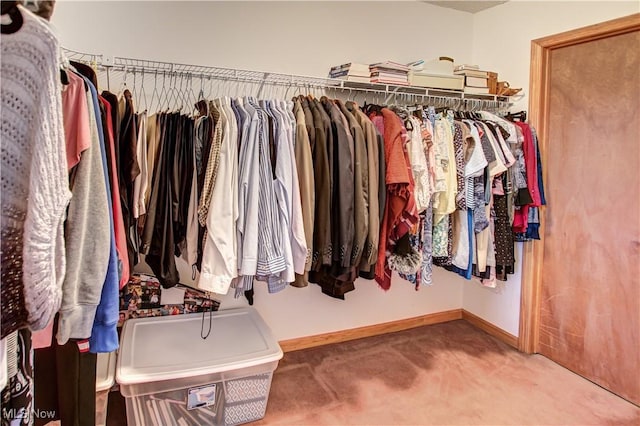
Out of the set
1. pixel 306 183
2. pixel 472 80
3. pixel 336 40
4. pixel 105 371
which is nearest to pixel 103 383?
pixel 105 371

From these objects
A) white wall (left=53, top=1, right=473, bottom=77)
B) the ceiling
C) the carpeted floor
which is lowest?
the carpeted floor

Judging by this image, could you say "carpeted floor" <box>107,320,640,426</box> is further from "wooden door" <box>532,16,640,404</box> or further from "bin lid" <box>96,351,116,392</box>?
"bin lid" <box>96,351,116,392</box>

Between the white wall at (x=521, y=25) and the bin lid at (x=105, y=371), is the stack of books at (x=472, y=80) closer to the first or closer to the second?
the white wall at (x=521, y=25)

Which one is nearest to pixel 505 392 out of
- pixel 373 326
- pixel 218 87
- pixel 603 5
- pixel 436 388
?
pixel 436 388

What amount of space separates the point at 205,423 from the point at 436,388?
1.20 m

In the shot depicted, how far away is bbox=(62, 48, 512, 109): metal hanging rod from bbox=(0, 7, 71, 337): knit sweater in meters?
1.32

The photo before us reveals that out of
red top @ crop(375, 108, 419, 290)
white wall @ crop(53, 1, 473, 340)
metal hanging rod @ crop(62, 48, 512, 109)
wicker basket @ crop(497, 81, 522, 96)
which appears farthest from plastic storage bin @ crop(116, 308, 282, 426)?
wicker basket @ crop(497, 81, 522, 96)

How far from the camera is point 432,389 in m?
2.21

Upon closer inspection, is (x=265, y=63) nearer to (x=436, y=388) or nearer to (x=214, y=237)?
(x=214, y=237)

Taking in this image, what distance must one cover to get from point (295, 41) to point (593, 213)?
195 centimetres

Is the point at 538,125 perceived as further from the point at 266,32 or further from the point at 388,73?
the point at 266,32

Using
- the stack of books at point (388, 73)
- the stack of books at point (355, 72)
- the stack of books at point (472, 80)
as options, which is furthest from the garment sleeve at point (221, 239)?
the stack of books at point (472, 80)

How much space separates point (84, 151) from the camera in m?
0.89

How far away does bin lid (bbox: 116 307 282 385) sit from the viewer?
170 centimetres
